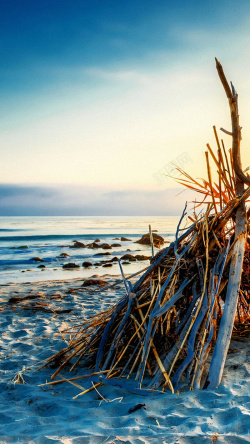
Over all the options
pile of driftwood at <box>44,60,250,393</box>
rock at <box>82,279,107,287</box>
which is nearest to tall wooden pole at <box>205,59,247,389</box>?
pile of driftwood at <box>44,60,250,393</box>

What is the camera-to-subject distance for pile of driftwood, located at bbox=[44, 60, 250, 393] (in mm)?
2848

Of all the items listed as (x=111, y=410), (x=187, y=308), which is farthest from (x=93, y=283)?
(x=111, y=410)

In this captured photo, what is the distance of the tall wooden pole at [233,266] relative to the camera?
110 inches

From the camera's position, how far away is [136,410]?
2484mm

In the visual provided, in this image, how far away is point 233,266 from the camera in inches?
121

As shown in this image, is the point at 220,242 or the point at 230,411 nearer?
the point at 230,411

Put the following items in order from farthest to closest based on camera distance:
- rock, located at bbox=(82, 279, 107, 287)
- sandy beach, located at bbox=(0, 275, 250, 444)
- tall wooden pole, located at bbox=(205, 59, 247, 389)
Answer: rock, located at bbox=(82, 279, 107, 287)
tall wooden pole, located at bbox=(205, 59, 247, 389)
sandy beach, located at bbox=(0, 275, 250, 444)

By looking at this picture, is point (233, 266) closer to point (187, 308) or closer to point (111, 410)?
point (187, 308)

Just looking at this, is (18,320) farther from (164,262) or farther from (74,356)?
(164,262)

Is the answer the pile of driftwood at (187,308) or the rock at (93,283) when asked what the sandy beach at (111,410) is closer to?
the pile of driftwood at (187,308)

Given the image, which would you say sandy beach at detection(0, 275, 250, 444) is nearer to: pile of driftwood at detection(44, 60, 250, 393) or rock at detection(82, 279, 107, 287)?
pile of driftwood at detection(44, 60, 250, 393)

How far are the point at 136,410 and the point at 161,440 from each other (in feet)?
1.35

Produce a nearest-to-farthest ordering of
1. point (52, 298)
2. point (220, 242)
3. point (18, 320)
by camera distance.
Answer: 1. point (220, 242)
2. point (18, 320)
3. point (52, 298)

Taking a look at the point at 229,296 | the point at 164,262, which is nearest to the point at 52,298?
the point at 164,262
